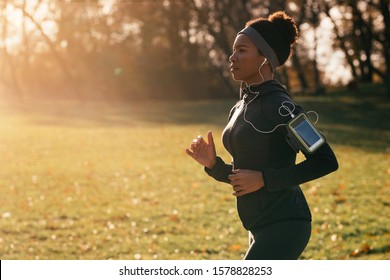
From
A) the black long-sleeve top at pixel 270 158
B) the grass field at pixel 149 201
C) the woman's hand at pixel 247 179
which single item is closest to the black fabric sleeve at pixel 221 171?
the black long-sleeve top at pixel 270 158

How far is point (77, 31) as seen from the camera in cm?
5844

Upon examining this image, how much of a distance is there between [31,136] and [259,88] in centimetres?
2340

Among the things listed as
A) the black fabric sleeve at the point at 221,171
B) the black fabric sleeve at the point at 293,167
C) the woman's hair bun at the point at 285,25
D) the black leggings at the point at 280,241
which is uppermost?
the woman's hair bun at the point at 285,25

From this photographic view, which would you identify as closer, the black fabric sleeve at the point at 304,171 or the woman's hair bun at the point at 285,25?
the black fabric sleeve at the point at 304,171

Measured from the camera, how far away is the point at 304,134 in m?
3.20

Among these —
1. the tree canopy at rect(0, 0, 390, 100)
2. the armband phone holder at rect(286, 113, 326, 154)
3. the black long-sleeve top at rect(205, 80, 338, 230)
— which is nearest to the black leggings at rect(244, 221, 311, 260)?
the black long-sleeve top at rect(205, 80, 338, 230)

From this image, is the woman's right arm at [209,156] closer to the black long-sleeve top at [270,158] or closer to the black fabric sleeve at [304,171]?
the black long-sleeve top at [270,158]

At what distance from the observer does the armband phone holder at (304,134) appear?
320 centimetres

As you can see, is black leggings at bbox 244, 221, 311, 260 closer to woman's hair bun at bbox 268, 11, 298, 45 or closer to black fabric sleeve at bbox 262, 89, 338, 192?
black fabric sleeve at bbox 262, 89, 338, 192

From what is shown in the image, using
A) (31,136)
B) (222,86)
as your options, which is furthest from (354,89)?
(31,136)

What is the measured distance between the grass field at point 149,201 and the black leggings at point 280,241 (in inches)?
161

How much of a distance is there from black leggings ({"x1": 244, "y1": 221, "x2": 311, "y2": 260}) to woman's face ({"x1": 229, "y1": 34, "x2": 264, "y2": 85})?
0.87m

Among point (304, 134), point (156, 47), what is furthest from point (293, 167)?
point (156, 47)

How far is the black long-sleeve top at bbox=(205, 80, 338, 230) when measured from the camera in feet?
10.8
